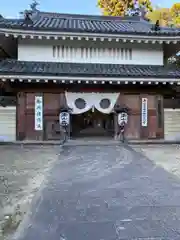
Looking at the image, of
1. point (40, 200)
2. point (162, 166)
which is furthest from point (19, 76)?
point (40, 200)

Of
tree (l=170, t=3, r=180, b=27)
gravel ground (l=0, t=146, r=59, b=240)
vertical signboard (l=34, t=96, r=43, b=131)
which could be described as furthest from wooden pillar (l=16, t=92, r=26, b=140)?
tree (l=170, t=3, r=180, b=27)

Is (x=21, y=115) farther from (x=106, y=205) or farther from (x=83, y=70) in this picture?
(x=106, y=205)

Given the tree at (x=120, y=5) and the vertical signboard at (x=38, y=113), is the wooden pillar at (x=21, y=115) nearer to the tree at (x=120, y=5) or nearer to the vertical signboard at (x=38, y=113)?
the vertical signboard at (x=38, y=113)

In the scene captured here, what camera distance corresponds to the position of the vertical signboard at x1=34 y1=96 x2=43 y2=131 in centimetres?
1177

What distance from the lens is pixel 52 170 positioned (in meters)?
6.38

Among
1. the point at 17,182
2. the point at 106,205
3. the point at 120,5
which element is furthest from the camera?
the point at 120,5

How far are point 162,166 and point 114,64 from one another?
23.9 ft

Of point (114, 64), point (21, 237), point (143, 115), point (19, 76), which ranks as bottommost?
point (21, 237)

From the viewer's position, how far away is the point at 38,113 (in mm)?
11766

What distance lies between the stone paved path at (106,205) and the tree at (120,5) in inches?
989

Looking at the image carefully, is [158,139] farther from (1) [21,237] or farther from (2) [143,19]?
(1) [21,237]

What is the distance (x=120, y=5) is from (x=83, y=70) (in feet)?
65.3

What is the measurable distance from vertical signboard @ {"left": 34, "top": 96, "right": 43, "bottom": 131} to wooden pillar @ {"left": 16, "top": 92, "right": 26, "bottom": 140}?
0.52 metres

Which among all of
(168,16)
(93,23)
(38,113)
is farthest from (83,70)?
(168,16)
